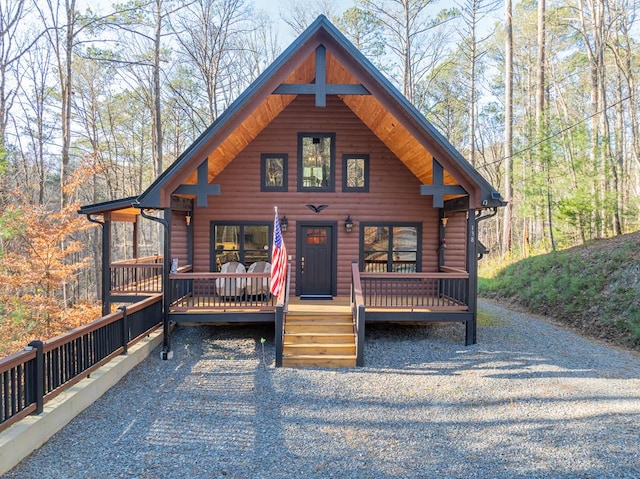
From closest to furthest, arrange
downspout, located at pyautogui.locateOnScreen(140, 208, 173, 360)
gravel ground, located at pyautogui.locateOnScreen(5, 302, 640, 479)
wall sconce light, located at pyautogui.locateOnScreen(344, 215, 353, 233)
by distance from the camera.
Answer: gravel ground, located at pyautogui.locateOnScreen(5, 302, 640, 479)
downspout, located at pyautogui.locateOnScreen(140, 208, 173, 360)
wall sconce light, located at pyautogui.locateOnScreen(344, 215, 353, 233)

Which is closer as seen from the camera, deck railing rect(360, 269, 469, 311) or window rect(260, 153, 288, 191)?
deck railing rect(360, 269, 469, 311)

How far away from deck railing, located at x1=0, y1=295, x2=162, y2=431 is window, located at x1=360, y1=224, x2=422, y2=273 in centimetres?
565

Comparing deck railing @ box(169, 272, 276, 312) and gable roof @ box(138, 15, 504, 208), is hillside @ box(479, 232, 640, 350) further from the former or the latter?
deck railing @ box(169, 272, 276, 312)

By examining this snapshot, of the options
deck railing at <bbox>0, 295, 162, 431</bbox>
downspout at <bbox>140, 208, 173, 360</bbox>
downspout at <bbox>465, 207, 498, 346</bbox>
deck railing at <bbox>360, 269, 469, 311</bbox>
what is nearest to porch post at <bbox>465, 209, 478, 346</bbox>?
downspout at <bbox>465, 207, 498, 346</bbox>

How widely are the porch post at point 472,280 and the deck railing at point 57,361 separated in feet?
21.7

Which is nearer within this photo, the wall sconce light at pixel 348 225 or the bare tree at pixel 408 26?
the wall sconce light at pixel 348 225

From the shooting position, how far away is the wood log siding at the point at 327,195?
1012 cm

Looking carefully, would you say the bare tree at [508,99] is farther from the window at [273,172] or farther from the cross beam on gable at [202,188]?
the cross beam on gable at [202,188]

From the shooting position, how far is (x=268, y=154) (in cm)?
1016

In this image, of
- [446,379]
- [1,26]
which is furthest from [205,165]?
[1,26]

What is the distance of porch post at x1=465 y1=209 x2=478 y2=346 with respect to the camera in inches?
322

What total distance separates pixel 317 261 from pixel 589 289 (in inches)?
291

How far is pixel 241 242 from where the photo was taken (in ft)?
33.3

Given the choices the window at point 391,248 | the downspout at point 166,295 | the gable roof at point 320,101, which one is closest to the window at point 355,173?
the window at point 391,248
